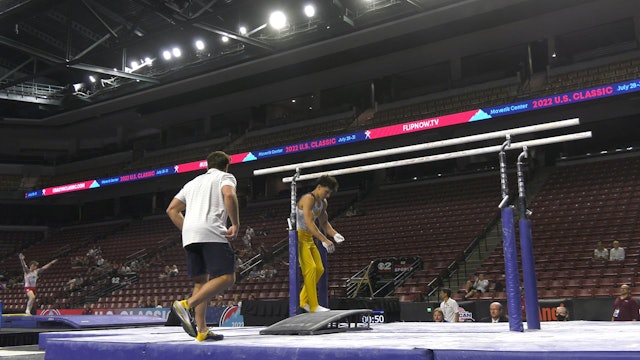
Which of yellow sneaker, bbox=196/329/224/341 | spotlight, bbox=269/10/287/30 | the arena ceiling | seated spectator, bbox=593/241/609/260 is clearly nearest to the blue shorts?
yellow sneaker, bbox=196/329/224/341

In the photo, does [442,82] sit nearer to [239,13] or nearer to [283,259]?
[239,13]

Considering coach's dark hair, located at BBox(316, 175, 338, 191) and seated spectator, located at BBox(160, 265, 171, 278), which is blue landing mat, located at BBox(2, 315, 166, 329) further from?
seated spectator, located at BBox(160, 265, 171, 278)

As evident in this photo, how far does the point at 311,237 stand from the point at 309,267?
0.40m

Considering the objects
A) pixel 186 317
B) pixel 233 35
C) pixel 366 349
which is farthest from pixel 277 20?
pixel 366 349

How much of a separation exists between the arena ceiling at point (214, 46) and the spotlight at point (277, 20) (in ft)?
1.06

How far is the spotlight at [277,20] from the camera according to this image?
19.9 metres

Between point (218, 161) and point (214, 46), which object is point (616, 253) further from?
point (214, 46)

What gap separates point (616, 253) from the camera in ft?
41.9

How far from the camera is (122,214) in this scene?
31750 mm

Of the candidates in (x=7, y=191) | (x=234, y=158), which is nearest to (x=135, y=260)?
(x=234, y=158)

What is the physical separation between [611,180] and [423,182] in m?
7.23

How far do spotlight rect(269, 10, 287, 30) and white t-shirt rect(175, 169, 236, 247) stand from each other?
16322 mm

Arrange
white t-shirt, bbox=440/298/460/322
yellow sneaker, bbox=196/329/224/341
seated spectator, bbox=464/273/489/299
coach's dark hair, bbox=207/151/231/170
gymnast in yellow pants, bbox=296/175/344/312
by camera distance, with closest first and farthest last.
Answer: yellow sneaker, bbox=196/329/224/341
coach's dark hair, bbox=207/151/231/170
gymnast in yellow pants, bbox=296/175/344/312
white t-shirt, bbox=440/298/460/322
seated spectator, bbox=464/273/489/299

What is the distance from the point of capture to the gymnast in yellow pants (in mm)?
6199
